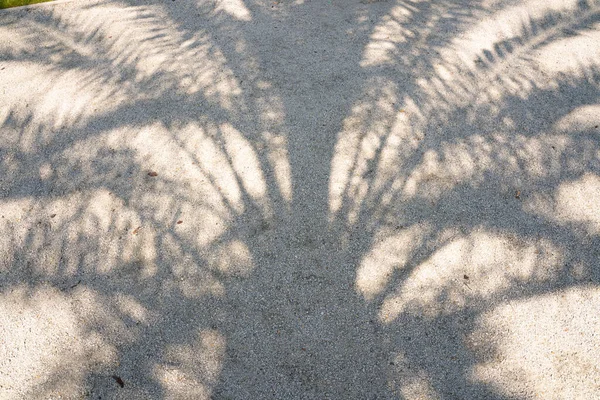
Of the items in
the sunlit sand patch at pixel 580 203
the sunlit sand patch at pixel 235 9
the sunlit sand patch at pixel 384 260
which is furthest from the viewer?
the sunlit sand patch at pixel 235 9

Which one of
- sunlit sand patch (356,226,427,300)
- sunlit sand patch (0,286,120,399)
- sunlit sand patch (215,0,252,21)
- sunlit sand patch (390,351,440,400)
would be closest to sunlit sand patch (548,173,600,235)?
sunlit sand patch (356,226,427,300)

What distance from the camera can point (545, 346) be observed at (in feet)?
10.2

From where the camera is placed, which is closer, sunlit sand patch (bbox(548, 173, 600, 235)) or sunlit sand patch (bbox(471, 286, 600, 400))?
sunlit sand patch (bbox(471, 286, 600, 400))

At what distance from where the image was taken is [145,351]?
3203 mm

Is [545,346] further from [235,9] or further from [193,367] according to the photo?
[235,9]

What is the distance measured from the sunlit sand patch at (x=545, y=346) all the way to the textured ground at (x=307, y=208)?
0.04ft

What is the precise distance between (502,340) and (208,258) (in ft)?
6.65

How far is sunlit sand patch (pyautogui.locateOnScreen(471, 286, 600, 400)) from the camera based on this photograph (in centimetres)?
295

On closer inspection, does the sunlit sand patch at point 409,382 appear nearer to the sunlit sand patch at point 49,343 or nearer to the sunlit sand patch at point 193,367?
the sunlit sand patch at point 193,367

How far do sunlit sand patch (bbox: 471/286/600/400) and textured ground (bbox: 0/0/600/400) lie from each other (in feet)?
0.04

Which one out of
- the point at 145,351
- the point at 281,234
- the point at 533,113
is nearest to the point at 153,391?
the point at 145,351

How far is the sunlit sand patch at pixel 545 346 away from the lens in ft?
9.69

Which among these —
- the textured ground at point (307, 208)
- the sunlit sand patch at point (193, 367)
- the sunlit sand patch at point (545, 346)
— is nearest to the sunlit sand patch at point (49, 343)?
the textured ground at point (307, 208)

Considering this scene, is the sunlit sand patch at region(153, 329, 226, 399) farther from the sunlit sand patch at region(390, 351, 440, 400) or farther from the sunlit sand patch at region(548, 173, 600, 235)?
the sunlit sand patch at region(548, 173, 600, 235)
